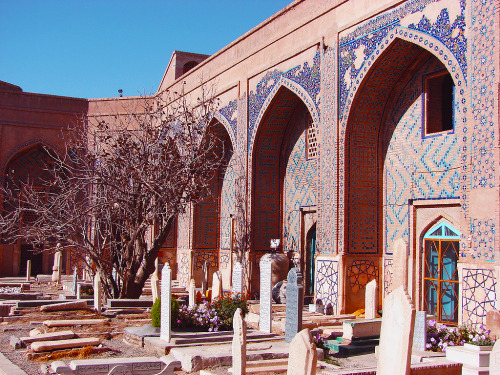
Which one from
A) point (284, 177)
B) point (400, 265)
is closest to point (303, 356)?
point (400, 265)

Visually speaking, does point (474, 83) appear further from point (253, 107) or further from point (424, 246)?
point (253, 107)

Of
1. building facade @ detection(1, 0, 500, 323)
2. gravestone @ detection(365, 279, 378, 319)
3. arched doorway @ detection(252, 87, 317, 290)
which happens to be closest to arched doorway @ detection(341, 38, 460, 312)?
building facade @ detection(1, 0, 500, 323)

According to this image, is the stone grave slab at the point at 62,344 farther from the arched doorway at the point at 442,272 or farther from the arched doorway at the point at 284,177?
the arched doorway at the point at 284,177

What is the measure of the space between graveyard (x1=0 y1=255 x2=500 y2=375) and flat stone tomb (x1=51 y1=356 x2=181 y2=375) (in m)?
0.01

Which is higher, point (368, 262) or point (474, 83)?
point (474, 83)

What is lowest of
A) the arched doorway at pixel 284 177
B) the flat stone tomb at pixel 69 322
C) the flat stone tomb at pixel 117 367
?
the flat stone tomb at pixel 117 367

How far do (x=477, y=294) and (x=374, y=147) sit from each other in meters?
4.32

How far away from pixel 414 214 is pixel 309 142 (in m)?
4.15

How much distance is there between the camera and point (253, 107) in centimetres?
1582

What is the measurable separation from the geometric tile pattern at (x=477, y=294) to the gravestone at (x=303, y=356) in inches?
188

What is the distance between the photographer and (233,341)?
6.24 m

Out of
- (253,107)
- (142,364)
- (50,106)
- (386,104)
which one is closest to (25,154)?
(50,106)

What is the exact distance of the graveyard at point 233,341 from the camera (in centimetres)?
492

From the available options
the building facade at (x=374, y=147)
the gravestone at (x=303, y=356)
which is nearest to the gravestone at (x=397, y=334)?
the gravestone at (x=303, y=356)
